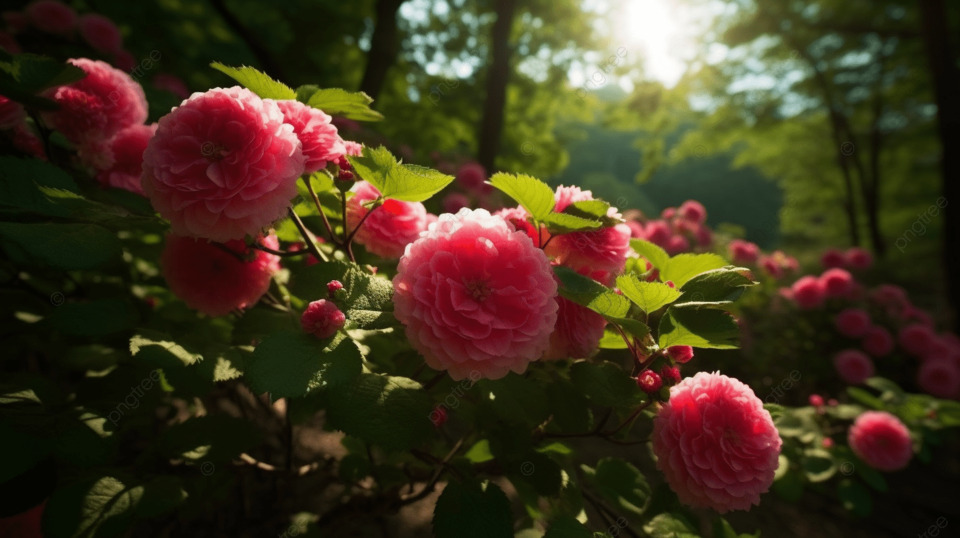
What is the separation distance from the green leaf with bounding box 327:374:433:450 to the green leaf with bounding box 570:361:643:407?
0.33 meters

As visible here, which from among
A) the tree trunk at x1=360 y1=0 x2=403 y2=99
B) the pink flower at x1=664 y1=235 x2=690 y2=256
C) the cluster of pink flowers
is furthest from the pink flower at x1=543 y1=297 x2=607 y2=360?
the tree trunk at x1=360 y1=0 x2=403 y2=99

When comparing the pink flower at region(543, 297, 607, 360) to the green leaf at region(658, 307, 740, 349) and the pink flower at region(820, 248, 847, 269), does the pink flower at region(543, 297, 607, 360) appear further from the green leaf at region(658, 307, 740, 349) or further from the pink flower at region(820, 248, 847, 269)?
the pink flower at region(820, 248, 847, 269)

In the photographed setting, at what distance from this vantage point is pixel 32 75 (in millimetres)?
1040

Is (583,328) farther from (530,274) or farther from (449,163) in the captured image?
(449,163)

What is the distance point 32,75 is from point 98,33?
5.76 feet

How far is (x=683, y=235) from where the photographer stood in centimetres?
498

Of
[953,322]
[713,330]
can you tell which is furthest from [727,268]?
[953,322]

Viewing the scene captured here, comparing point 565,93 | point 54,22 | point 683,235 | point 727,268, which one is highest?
point 565,93

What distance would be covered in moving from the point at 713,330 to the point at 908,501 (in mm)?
4532

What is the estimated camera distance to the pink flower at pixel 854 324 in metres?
4.57

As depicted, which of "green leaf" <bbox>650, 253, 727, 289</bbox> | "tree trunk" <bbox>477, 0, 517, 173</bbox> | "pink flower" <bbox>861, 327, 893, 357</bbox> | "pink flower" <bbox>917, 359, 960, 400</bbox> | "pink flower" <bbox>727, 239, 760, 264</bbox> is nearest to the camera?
"green leaf" <bbox>650, 253, 727, 289</bbox>

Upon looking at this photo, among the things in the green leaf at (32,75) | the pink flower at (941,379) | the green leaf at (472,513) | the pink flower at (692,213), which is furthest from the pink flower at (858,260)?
the green leaf at (32,75)

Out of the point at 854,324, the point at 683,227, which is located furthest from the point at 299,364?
the point at 854,324

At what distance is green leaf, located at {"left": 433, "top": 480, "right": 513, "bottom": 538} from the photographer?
0.90 metres
